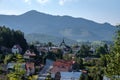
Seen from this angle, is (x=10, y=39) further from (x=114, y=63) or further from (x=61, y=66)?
(x=114, y=63)

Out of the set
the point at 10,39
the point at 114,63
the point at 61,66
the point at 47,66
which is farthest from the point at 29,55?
the point at 114,63

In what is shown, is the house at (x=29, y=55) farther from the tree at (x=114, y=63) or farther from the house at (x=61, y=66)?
the tree at (x=114, y=63)

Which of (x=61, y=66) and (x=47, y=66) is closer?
(x=61, y=66)

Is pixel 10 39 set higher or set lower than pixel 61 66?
higher

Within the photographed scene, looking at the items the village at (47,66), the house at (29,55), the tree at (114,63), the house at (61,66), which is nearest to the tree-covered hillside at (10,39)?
the village at (47,66)

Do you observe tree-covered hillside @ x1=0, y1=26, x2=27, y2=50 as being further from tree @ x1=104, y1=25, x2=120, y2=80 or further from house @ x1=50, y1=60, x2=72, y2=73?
tree @ x1=104, y1=25, x2=120, y2=80

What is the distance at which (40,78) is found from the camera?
47.7 meters

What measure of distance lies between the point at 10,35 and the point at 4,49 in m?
4.68

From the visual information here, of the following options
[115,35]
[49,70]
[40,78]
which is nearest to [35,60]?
[49,70]

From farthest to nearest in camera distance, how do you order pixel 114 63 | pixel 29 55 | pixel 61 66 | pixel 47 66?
pixel 29 55
pixel 47 66
pixel 61 66
pixel 114 63

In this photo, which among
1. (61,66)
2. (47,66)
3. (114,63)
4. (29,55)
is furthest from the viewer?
(29,55)

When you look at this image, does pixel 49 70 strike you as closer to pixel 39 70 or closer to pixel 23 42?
pixel 39 70

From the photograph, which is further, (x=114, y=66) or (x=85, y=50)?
(x=85, y=50)

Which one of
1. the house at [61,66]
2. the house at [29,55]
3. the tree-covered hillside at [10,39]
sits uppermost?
the tree-covered hillside at [10,39]
